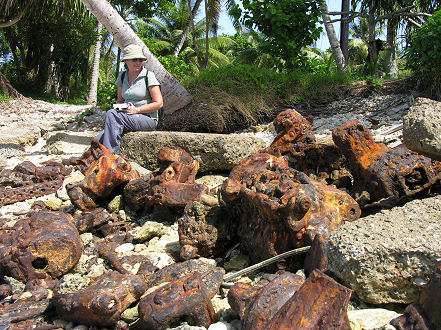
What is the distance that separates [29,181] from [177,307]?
148 inches

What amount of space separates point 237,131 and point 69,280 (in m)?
3.80

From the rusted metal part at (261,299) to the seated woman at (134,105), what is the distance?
3.44m

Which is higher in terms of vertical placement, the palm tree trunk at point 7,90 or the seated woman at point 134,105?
the palm tree trunk at point 7,90

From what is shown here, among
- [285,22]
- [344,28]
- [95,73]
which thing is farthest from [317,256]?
[95,73]

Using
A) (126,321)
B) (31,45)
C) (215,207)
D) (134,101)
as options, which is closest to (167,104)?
(134,101)

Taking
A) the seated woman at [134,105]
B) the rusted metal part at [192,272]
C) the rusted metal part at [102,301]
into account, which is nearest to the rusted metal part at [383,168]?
A: the rusted metal part at [192,272]

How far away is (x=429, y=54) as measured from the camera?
554 centimetres

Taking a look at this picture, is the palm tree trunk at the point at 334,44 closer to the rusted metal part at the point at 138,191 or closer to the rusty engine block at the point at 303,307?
the rusted metal part at the point at 138,191

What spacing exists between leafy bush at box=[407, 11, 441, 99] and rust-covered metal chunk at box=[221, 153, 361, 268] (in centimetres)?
376

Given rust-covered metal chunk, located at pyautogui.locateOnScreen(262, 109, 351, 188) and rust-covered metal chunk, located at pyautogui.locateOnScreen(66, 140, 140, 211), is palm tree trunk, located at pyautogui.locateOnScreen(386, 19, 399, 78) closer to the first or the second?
rust-covered metal chunk, located at pyautogui.locateOnScreen(262, 109, 351, 188)

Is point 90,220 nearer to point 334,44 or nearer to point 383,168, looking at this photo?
point 383,168

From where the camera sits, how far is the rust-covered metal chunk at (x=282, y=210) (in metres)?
2.42

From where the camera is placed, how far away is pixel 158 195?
347cm

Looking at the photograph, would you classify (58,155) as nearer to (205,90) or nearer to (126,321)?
(205,90)
